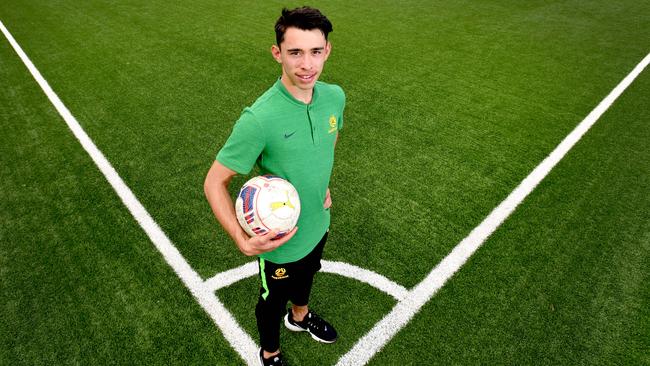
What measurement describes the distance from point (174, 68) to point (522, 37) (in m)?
7.29

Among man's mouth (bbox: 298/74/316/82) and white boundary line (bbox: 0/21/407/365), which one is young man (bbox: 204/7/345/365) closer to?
man's mouth (bbox: 298/74/316/82)

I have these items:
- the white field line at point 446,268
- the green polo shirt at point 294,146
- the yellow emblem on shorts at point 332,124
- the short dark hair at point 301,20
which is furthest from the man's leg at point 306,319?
the short dark hair at point 301,20

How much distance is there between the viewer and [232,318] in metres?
3.10

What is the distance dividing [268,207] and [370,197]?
250cm

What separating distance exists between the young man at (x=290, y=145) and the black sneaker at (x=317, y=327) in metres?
0.66

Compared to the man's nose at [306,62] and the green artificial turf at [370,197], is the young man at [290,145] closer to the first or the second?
the man's nose at [306,62]

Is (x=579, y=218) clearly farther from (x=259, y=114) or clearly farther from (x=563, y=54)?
(x=563, y=54)

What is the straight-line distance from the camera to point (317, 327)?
2.94 metres

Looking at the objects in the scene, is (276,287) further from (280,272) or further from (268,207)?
(268,207)

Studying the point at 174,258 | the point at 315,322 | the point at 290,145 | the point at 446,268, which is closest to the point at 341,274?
the point at 315,322

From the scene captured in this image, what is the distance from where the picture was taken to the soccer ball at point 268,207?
1.88 m

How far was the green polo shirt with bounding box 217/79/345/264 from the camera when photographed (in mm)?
1797

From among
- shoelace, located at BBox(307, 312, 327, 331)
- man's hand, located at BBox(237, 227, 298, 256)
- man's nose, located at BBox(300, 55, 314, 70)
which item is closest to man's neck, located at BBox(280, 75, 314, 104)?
man's nose, located at BBox(300, 55, 314, 70)

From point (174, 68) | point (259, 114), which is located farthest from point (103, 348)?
point (174, 68)
